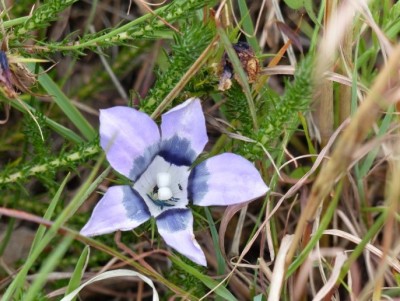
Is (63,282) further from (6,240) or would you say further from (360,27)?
(360,27)

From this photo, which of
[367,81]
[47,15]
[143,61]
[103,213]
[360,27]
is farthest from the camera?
[143,61]

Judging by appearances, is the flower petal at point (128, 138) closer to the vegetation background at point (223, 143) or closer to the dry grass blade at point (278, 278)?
the vegetation background at point (223, 143)

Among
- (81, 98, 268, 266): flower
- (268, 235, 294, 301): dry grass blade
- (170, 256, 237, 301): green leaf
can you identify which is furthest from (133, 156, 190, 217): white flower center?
(268, 235, 294, 301): dry grass blade

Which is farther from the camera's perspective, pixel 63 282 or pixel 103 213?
pixel 63 282

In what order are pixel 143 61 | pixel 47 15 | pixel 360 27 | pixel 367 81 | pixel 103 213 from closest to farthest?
pixel 103 213 < pixel 47 15 < pixel 360 27 < pixel 367 81 < pixel 143 61

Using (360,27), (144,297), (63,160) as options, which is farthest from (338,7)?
(144,297)

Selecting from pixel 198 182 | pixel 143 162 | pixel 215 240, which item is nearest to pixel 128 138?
pixel 143 162

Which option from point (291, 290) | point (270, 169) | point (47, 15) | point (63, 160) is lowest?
point (291, 290)

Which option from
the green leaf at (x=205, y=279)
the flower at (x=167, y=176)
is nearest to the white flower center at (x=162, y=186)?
the flower at (x=167, y=176)
